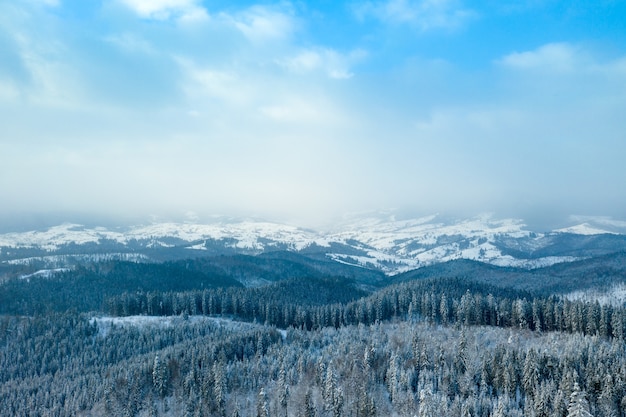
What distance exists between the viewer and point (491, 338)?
184000 mm

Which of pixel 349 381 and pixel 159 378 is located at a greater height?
pixel 159 378

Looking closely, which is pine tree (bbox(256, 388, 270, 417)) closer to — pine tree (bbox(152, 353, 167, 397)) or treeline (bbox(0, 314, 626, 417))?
treeline (bbox(0, 314, 626, 417))

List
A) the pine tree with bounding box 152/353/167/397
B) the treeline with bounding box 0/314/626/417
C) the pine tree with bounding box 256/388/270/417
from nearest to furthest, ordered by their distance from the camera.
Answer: the treeline with bounding box 0/314/626/417 < the pine tree with bounding box 256/388/270/417 < the pine tree with bounding box 152/353/167/397

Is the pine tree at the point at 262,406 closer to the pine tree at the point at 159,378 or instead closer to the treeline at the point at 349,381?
the treeline at the point at 349,381

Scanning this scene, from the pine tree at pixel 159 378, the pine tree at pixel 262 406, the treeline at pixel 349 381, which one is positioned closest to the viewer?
the treeline at pixel 349 381

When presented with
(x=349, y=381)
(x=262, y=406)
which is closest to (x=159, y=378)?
(x=262, y=406)

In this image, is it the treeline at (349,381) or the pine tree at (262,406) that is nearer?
the treeline at (349,381)

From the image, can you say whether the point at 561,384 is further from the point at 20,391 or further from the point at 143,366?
the point at 20,391

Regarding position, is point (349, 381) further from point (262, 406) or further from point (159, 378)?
point (159, 378)

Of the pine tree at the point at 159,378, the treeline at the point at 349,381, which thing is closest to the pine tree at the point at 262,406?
the treeline at the point at 349,381

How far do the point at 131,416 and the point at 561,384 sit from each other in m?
131

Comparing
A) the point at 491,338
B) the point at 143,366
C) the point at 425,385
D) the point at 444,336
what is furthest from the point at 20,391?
the point at 491,338

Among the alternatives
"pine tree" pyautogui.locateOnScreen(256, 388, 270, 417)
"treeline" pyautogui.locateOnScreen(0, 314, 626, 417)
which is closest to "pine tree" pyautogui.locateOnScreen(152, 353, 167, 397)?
"treeline" pyautogui.locateOnScreen(0, 314, 626, 417)

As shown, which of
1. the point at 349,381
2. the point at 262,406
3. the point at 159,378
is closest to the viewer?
the point at 262,406
